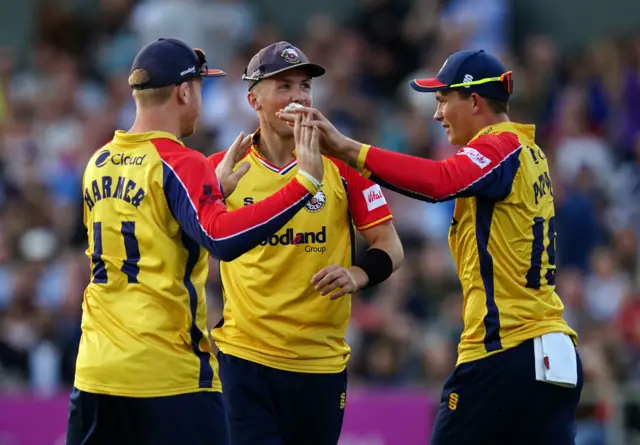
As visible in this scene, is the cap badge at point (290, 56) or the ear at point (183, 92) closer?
the ear at point (183, 92)

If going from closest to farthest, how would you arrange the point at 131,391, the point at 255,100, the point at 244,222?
the point at 244,222 < the point at 131,391 < the point at 255,100

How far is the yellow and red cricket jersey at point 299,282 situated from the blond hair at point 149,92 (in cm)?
121

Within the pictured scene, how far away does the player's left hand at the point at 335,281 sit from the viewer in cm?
670

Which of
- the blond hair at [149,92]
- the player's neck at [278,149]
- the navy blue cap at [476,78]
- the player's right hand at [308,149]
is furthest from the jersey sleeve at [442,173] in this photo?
the blond hair at [149,92]

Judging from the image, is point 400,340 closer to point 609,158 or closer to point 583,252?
point 583,252

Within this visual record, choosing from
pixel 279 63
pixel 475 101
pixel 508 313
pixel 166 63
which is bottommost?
pixel 508 313

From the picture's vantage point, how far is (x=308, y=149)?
614 cm

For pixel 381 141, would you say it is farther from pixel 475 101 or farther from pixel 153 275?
pixel 153 275

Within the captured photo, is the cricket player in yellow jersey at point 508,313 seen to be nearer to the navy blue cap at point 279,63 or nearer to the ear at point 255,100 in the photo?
the navy blue cap at point 279,63

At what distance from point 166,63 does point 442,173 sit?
1504 mm

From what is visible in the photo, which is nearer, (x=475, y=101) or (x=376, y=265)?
(x=475, y=101)

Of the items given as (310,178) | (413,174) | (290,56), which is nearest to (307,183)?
(310,178)

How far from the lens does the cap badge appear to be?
23.2ft

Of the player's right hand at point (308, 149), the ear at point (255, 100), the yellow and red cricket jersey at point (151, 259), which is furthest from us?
the ear at point (255, 100)
